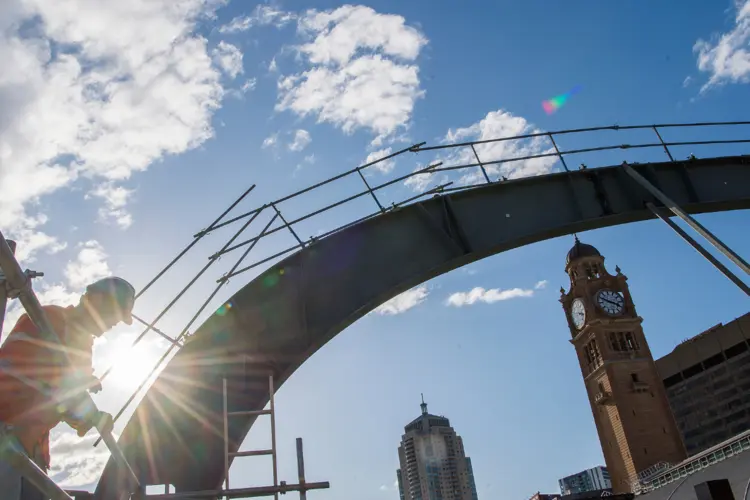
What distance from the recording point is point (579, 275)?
72000 millimetres

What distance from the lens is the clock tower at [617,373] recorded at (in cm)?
6197

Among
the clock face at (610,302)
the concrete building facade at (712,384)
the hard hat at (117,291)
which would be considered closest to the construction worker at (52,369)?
the hard hat at (117,291)

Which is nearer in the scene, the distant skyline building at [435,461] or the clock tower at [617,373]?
the clock tower at [617,373]

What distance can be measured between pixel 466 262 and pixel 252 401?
397 centimetres

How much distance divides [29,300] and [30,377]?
483 mm

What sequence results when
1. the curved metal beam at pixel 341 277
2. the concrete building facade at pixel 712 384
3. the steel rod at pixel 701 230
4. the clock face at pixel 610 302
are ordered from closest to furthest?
1. the curved metal beam at pixel 341 277
2. the steel rod at pixel 701 230
3. the clock face at pixel 610 302
4. the concrete building facade at pixel 712 384

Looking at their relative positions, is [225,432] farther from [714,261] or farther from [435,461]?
[435,461]

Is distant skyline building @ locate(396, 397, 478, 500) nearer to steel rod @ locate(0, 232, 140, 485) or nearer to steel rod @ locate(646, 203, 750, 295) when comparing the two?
steel rod @ locate(646, 203, 750, 295)

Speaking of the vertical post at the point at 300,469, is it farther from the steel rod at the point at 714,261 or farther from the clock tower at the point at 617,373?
the clock tower at the point at 617,373

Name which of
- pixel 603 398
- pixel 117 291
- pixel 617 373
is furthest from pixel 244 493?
pixel 603 398

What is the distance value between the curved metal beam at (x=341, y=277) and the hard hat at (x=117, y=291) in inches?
152

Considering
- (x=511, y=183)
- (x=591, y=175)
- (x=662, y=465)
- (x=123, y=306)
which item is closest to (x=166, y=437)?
(x=123, y=306)

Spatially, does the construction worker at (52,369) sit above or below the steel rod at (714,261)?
below

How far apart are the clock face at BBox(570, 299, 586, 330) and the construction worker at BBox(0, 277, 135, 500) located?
71.6 m
